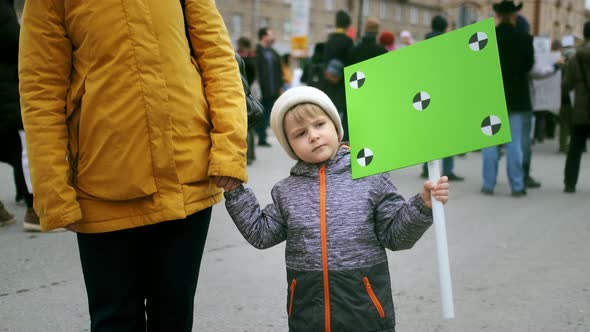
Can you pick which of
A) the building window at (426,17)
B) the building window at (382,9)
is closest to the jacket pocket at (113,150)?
the building window at (382,9)

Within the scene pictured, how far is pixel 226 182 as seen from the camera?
218 cm

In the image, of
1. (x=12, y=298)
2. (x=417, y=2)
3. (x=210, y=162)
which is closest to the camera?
(x=210, y=162)

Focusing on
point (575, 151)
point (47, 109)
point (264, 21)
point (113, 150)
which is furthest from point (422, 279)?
point (264, 21)

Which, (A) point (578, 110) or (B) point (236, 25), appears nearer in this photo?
(A) point (578, 110)

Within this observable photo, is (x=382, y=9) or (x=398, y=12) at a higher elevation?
(x=382, y=9)

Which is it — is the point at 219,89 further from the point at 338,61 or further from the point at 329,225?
the point at 338,61

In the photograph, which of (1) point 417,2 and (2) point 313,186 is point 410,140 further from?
(1) point 417,2

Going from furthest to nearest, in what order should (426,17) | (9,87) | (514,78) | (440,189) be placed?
(426,17)
(514,78)
(9,87)
(440,189)

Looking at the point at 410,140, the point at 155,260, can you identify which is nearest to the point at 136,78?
the point at 155,260

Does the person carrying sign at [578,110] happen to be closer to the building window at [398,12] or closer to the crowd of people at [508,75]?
the crowd of people at [508,75]

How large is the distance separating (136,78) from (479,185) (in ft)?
22.4

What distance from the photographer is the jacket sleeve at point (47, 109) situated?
1971 mm

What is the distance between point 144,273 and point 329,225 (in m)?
0.65

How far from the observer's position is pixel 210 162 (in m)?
2.12
